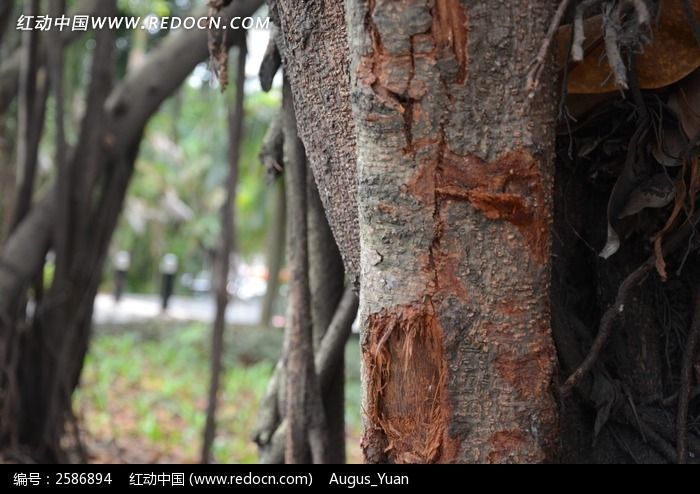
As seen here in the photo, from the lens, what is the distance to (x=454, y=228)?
1272 mm

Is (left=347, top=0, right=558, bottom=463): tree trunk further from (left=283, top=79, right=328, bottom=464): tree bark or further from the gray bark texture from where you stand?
(left=283, top=79, right=328, bottom=464): tree bark

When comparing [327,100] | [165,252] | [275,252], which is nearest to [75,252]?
[327,100]

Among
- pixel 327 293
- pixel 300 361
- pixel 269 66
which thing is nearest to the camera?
pixel 269 66

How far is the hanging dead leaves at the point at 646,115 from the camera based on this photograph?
1.47m

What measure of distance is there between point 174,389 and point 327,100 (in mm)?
5418

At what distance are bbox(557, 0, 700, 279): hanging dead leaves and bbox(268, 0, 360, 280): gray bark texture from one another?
407 mm

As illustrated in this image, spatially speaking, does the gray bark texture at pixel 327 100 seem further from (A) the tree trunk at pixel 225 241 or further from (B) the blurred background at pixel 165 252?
(A) the tree trunk at pixel 225 241

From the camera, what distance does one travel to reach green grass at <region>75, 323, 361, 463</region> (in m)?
5.11

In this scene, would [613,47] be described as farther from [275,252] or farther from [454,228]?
[275,252]

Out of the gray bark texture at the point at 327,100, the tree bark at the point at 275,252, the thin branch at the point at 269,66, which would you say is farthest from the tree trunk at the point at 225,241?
the tree bark at the point at 275,252

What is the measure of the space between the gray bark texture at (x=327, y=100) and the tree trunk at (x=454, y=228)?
11.1 inches
